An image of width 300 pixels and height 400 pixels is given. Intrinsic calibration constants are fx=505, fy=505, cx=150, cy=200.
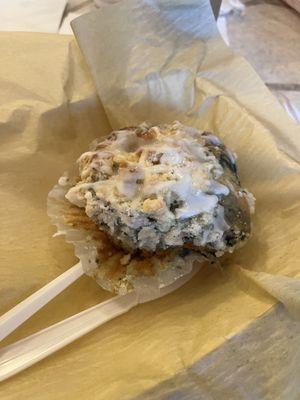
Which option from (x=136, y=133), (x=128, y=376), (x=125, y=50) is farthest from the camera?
(x=125, y=50)

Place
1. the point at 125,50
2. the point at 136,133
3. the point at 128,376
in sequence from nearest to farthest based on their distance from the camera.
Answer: the point at 128,376 → the point at 136,133 → the point at 125,50

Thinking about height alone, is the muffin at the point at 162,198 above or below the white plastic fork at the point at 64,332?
above

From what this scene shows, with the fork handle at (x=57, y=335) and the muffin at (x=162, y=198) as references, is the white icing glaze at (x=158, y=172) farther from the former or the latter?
the fork handle at (x=57, y=335)

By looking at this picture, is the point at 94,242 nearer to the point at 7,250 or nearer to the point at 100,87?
the point at 7,250

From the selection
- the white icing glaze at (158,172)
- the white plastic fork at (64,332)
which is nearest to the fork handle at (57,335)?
the white plastic fork at (64,332)

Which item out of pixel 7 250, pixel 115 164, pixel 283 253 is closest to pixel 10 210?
pixel 7 250

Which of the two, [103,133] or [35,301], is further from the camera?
[103,133]

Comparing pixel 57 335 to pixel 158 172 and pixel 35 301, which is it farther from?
pixel 158 172

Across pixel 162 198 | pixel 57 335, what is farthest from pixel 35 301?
pixel 162 198
